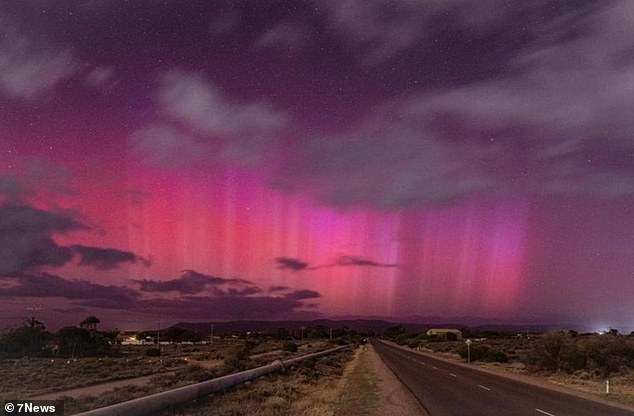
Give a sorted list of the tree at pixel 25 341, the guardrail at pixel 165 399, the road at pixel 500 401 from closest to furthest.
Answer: the guardrail at pixel 165 399 < the road at pixel 500 401 < the tree at pixel 25 341

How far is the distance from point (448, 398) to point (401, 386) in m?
5.36

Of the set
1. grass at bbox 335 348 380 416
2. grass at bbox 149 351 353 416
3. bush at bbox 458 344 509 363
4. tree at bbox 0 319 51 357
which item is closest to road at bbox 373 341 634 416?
grass at bbox 335 348 380 416

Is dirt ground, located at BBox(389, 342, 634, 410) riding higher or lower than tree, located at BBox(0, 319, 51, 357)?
higher

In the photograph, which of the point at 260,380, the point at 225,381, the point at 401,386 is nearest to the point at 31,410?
the point at 225,381

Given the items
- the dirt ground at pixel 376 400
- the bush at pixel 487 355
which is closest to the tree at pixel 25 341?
the bush at pixel 487 355

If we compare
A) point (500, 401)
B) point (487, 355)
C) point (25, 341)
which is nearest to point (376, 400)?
point (500, 401)

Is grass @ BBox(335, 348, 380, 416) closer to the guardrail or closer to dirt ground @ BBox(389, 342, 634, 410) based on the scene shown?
the guardrail

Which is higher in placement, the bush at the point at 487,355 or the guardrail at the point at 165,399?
the guardrail at the point at 165,399

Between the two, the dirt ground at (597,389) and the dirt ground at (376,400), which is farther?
the dirt ground at (597,389)

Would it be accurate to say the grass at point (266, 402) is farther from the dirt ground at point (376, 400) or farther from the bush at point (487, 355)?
the bush at point (487, 355)

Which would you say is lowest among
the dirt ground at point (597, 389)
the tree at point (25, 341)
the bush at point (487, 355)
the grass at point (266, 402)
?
the tree at point (25, 341)

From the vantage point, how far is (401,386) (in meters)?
27.0

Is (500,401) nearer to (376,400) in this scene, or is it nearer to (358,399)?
(376,400)

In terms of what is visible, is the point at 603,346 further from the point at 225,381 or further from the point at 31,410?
the point at 31,410
